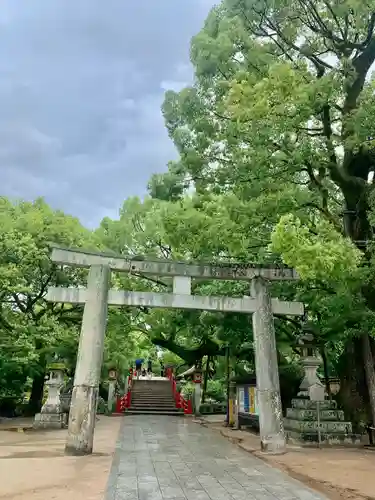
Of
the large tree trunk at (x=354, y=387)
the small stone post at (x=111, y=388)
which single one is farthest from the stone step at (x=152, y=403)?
the large tree trunk at (x=354, y=387)

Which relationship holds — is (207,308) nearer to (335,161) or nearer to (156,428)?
(335,161)

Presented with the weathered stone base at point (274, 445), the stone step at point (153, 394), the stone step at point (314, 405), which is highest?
the stone step at point (153, 394)

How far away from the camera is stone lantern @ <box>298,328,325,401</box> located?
12.3 m

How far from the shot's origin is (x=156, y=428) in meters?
16.4

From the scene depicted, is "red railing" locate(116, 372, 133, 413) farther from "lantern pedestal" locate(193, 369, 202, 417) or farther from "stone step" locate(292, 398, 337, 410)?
"stone step" locate(292, 398, 337, 410)

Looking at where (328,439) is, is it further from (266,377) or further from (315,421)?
(266,377)

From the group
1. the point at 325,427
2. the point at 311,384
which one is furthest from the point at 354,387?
the point at 325,427

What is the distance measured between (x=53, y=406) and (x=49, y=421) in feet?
2.02

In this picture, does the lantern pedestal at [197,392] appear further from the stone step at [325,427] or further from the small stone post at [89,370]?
the small stone post at [89,370]

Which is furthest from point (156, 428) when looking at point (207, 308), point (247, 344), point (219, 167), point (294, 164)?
point (294, 164)

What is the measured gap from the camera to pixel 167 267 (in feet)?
35.9

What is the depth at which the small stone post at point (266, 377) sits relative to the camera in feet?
32.9

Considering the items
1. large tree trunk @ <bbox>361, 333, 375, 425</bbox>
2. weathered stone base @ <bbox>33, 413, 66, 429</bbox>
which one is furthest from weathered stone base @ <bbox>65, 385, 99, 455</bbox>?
weathered stone base @ <bbox>33, 413, 66, 429</bbox>

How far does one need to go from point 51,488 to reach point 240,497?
2.84 m
